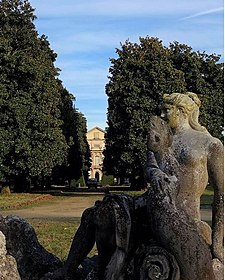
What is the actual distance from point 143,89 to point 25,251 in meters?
37.8

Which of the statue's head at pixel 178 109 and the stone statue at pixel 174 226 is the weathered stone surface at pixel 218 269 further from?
the statue's head at pixel 178 109

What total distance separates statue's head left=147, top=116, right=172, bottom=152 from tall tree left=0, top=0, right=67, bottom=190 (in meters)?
30.1

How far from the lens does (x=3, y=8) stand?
38062mm

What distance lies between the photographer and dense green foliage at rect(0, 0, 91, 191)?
3528 cm

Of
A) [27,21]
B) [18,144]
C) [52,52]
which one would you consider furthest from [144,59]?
[18,144]

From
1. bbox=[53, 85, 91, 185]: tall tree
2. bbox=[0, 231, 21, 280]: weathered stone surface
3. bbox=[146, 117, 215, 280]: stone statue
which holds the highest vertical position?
bbox=[53, 85, 91, 185]: tall tree

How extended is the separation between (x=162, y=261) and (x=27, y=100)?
106 feet

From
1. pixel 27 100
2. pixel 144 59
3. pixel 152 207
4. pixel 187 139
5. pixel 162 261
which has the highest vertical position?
pixel 144 59

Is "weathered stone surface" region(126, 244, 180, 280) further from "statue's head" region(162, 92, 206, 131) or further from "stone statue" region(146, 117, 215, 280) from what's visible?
"statue's head" region(162, 92, 206, 131)

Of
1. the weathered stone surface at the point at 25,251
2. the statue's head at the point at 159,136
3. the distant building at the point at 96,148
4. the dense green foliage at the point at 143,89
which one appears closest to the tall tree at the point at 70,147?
the dense green foliage at the point at 143,89

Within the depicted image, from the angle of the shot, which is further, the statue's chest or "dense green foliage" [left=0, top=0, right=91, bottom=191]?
"dense green foliage" [left=0, top=0, right=91, bottom=191]

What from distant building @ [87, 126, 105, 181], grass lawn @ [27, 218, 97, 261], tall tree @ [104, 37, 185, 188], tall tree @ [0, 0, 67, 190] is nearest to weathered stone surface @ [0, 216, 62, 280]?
grass lawn @ [27, 218, 97, 261]

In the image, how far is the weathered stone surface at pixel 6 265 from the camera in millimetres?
5332

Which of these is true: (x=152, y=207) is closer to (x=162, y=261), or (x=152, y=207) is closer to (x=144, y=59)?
(x=162, y=261)
